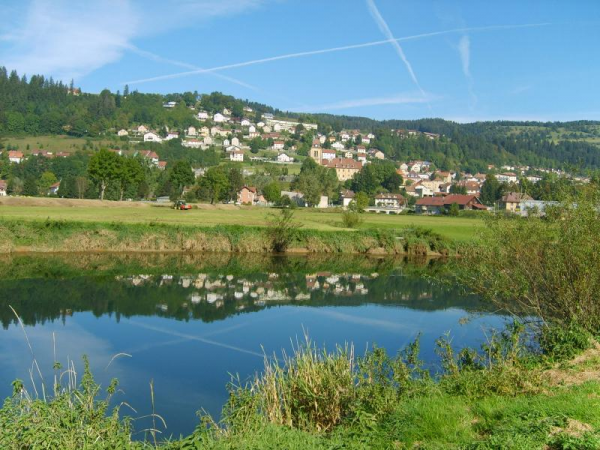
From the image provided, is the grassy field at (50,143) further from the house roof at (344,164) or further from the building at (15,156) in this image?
the house roof at (344,164)

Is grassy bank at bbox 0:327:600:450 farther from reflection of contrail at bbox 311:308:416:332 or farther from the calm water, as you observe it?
reflection of contrail at bbox 311:308:416:332

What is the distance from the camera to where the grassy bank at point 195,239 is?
3923 centimetres

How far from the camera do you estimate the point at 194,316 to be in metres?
24.4

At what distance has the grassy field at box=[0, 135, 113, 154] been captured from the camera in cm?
15725

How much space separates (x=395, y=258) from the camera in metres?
46.7

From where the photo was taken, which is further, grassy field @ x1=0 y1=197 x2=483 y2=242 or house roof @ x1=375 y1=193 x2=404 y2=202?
house roof @ x1=375 y1=193 x2=404 y2=202

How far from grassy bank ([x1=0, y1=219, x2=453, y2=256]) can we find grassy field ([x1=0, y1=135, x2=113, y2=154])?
11832 centimetres

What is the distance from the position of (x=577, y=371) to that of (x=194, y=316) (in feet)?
52.6

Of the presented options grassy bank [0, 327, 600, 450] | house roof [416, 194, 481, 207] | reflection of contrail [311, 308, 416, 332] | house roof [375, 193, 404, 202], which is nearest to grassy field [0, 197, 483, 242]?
reflection of contrail [311, 308, 416, 332]

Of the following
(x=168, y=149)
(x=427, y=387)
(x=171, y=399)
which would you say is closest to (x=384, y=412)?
(x=427, y=387)

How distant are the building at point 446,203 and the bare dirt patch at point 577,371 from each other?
312ft

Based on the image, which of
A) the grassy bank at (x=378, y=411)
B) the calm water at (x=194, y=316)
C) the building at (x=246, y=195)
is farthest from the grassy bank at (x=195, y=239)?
the building at (x=246, y=195)

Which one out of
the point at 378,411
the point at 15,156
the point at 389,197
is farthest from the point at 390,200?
the point at 378,411

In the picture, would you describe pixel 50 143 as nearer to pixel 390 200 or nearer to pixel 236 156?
pixel 236 156
